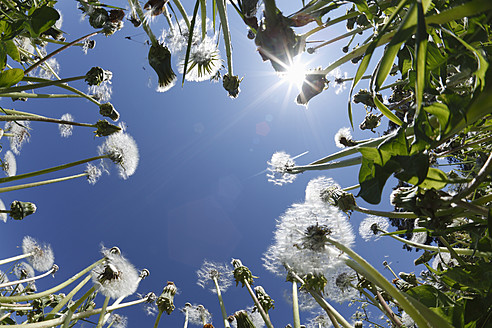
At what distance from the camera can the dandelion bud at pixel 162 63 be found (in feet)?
2.78

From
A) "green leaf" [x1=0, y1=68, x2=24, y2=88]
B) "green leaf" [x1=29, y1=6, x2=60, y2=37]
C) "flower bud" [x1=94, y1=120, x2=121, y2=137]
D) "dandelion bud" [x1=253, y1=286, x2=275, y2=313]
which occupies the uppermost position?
"flower bud" [x1=94, y1=120, x2=121, y2=137]

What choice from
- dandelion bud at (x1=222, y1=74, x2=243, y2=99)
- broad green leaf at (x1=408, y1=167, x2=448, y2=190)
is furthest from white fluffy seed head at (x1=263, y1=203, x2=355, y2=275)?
dandelion bud at (x1=222, y1=74, x2=243, y2=99)

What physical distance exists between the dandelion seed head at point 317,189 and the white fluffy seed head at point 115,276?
0.86 m

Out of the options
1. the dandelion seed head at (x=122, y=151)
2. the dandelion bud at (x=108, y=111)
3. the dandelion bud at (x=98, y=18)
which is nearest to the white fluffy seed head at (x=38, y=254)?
the dandelion seed head at (x=122, y=151)

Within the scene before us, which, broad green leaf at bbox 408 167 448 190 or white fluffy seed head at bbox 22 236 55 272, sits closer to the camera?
broad green leaf at bbox 408 167 448 190

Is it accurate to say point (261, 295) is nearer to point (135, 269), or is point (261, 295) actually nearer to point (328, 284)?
point (328, 284)

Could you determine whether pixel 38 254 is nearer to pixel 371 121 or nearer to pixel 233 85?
pixel 233 85

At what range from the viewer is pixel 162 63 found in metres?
0.86

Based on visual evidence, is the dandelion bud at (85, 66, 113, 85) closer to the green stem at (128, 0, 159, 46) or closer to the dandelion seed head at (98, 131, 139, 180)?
the dandelion seed head at (98, 131, 139, 180)

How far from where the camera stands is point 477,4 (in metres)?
0.27

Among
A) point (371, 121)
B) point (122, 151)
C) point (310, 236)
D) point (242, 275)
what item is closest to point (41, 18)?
point (122, 151)

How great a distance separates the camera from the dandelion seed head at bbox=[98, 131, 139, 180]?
1.42 metres

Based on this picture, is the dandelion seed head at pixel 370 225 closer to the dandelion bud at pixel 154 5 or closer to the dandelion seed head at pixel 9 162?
the dandelion bud at pixel 154 5

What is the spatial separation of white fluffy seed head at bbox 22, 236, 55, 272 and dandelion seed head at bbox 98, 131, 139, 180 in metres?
1.03
